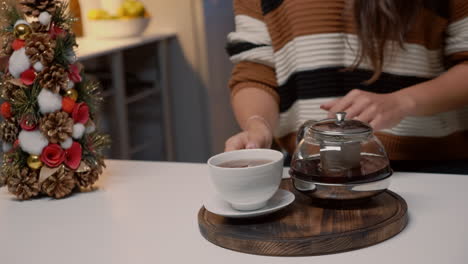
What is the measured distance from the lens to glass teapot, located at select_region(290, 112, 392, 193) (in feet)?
3.07

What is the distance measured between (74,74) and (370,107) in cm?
49

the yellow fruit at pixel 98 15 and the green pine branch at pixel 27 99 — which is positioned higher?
the green pine branch at pixel 27 99

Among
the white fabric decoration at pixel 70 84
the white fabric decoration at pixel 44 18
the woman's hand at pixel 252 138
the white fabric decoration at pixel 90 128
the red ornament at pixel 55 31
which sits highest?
the white fabric decoration at pixel 44 18

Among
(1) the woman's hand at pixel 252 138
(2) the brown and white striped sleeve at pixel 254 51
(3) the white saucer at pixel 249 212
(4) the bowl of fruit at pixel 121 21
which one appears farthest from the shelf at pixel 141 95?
(3) the white saucer at pixel 249 212

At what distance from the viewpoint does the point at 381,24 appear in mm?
1334

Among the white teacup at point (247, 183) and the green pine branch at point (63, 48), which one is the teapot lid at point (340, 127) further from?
the green pine branch at point (63, 48)

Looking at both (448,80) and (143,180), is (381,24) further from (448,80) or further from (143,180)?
(143,180)

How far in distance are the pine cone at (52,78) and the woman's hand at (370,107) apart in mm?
423

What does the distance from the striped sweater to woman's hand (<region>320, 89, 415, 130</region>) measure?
250mm

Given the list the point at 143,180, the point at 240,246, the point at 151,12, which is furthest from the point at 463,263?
the point at 151,12

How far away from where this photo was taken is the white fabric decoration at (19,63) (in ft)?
3.60

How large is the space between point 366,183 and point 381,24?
0.50 metres

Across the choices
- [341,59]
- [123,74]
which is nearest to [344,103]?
[341,59]

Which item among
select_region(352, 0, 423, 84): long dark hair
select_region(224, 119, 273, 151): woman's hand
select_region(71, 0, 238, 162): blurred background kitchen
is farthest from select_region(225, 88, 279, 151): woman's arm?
select_region(71, 0, 238, 162): blurred background kitchen
